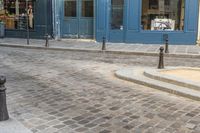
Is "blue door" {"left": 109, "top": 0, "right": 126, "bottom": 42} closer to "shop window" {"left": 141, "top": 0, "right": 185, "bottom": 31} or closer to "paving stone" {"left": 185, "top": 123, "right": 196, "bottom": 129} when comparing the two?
"shop window" {"left": 141, "top": 0, "right": 185, "bottom": 31}

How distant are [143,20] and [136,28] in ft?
1.63

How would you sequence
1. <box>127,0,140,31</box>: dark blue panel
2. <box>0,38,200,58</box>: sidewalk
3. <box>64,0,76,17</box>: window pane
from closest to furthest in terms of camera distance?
<box>0,38,200,58</box>: sidewalk, <box>127,0,140,31</box>: dark blue panel, <box>64,0,76,17</box>: window pane

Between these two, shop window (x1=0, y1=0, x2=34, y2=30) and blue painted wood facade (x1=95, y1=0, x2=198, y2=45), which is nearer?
blue painted wood facade (x1=95, y1=0, x2=198, y2=45)

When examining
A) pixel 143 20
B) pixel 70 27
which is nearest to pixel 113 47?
pixel 143 20

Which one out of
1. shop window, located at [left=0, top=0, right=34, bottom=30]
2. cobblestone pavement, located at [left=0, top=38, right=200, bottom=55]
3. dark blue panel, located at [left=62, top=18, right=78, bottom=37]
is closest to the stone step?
cobblestone pavement, located at [left=0, top=38, right=200, bottom=55]

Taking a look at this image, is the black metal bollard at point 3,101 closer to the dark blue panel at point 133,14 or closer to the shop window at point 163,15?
the dark blue panel at point 133,14

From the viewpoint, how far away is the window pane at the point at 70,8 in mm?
18969

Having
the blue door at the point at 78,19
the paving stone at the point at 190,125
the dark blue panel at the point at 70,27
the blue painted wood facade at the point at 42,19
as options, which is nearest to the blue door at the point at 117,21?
the blue door at the point at 78,19

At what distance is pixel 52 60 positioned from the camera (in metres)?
13.0

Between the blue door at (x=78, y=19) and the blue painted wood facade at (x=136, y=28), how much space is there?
70cm

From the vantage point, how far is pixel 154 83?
8.61m

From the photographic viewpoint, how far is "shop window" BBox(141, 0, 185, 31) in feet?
56.8

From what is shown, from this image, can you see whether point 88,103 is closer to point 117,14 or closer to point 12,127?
point 12,127

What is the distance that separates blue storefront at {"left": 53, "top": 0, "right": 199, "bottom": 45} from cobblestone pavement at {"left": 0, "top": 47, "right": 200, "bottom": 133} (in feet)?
19.5
